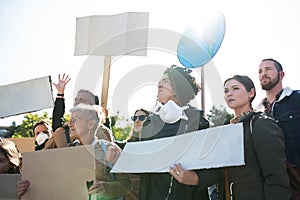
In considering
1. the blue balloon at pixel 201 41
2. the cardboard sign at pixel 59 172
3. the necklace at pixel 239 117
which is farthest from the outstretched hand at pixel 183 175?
the blue balloon at pixel 201 41

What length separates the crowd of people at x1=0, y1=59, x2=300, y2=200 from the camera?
2.45 metres

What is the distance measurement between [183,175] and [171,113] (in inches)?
19.6

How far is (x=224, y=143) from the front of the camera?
8.11ft

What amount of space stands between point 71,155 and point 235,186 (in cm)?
112

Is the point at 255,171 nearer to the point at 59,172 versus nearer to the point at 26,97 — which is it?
the point at 59,172

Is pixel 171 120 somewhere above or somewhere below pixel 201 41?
below

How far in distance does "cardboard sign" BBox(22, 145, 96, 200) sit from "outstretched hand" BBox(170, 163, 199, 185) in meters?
0.66

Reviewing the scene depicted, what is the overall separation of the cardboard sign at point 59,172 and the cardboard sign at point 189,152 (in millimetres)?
281

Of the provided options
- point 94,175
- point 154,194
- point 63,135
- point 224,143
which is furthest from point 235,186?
point 63,135

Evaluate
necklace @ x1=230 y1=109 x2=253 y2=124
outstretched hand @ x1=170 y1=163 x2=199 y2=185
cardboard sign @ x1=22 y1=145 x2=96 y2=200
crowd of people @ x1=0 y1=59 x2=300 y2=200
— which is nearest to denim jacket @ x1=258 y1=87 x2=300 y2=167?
crowd of people @ x1=0 y1=59 x2=300 y2=200

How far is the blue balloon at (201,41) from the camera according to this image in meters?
3.85

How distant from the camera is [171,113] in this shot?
292 centimetres

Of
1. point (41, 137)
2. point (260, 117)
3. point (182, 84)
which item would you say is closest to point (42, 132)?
point (41, 137)

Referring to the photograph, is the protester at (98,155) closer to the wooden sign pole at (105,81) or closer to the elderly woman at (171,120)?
the elderly woman at (171,120)
